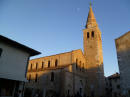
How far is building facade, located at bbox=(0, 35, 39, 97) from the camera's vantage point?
10.6 metres

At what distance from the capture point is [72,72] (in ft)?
76.4

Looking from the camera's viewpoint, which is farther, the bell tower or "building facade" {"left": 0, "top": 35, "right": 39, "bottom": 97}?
the bell tower

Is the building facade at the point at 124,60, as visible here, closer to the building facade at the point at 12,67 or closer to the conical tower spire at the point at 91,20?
the building facade at the point at 12,67

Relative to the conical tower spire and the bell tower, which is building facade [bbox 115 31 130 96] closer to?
the bell tower

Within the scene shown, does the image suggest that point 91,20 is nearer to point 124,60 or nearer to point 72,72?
point 72,72

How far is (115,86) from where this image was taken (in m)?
34.2

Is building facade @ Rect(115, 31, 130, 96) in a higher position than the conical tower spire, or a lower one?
lower

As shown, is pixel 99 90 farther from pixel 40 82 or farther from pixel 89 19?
pixel 89 19

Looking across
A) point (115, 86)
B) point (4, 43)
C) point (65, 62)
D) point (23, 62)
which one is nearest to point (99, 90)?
point (65, 62)

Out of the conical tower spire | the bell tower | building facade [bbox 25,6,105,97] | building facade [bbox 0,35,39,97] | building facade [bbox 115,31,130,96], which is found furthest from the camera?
the conical tower spire

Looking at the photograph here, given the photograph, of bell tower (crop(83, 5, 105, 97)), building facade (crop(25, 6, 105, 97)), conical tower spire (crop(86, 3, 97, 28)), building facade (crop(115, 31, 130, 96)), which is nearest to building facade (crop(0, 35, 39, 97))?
building facade (crop(25, 6, 105, 97))

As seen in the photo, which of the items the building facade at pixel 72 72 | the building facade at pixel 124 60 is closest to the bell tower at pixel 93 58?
the building facade at pixel 72 72

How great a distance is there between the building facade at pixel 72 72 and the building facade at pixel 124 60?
280 inches

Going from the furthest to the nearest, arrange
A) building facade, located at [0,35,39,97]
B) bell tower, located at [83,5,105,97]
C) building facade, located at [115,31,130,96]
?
bell tower, located at [83,5,105,97] < building facade, located at [115,31,130,96] < building facade, located at [0,35,39,97]
